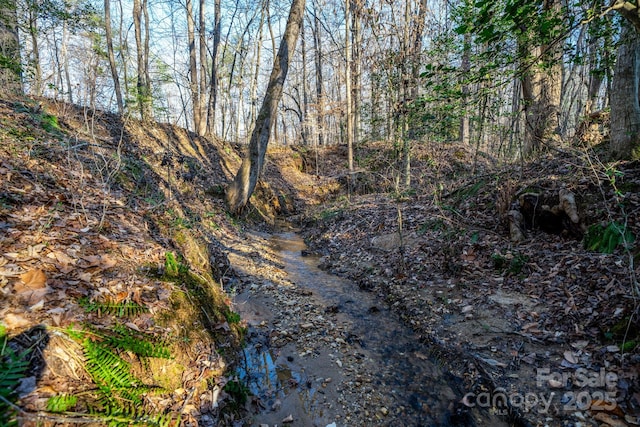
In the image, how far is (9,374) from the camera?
68.6 inches

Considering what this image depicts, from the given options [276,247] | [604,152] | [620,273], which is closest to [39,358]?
[620,273]

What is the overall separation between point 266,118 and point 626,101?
7.98 m

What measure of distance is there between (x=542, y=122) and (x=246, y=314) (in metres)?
8.06

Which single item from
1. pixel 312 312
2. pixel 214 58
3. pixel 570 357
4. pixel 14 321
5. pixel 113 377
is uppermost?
pixel 214 58

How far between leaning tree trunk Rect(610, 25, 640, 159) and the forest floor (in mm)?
548

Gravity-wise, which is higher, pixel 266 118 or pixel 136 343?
pixel 266 118

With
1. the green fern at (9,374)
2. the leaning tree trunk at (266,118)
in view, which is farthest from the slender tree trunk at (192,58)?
the green fern at (9,374)

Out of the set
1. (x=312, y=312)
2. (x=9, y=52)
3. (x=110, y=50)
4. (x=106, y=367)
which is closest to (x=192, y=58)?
(x=110, y=50)

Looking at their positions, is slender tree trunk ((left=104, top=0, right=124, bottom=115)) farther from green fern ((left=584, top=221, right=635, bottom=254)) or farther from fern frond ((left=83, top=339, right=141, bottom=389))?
green fern ((left=584, top=221, right=635, bottom=254))

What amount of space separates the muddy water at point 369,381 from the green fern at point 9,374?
2.00m

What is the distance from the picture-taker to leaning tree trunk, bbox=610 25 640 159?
4.92 metres

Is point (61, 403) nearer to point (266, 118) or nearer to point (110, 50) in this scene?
point (266, 118)

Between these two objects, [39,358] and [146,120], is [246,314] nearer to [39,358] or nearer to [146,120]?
[39,358]

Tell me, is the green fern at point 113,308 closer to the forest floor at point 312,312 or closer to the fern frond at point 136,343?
the forest floor at point 312,312
